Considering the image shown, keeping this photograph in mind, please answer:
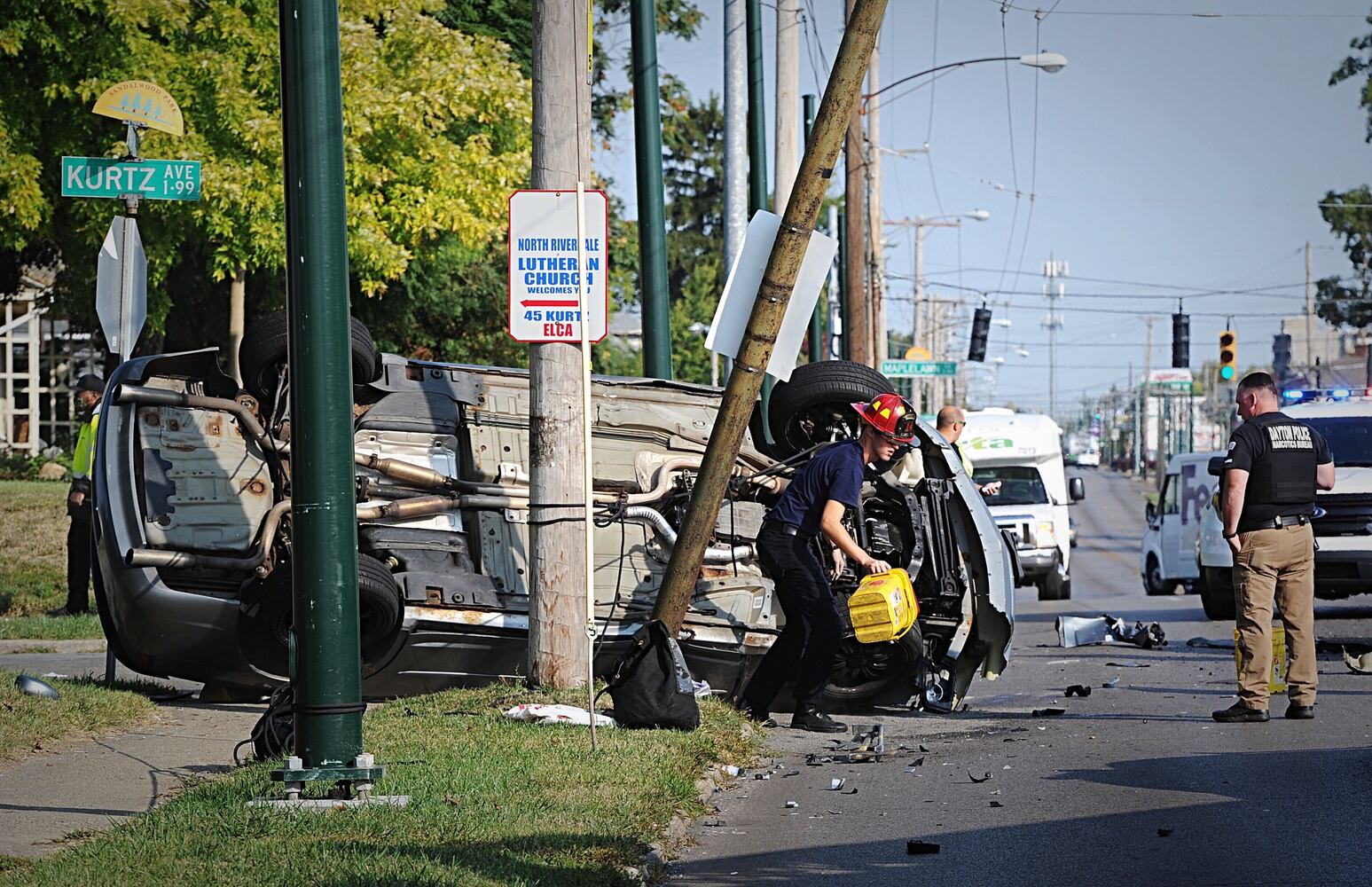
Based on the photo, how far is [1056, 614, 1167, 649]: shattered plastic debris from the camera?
14.8 m

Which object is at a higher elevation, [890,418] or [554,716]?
[890,418]

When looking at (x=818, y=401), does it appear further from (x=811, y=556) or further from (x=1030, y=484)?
(x=1030, y=484)

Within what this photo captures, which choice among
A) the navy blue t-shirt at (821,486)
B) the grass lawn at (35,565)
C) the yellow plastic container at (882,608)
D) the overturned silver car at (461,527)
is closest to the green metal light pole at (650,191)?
the overturned silver car at (461,527)

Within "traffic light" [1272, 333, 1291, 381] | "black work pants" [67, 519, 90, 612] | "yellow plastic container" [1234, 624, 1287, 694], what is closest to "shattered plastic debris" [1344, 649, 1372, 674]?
"yellow plastic container" [1234, 624, 1287, 694]

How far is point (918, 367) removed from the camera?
115ft

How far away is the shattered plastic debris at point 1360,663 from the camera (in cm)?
1209

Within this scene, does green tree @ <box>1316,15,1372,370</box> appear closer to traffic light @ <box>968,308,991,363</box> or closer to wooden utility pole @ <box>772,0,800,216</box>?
traffic light @ <box>968,308,991,363</box>

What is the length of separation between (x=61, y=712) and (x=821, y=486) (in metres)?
4.29

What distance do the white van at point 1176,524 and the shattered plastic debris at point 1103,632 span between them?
287 inches

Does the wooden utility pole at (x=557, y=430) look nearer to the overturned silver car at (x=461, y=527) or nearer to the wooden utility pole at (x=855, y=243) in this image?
the overturned silver car at (x=461, y=527)

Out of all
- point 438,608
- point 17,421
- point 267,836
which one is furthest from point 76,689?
point 17,421

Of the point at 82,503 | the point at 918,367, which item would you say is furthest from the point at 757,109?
the point at 918,367

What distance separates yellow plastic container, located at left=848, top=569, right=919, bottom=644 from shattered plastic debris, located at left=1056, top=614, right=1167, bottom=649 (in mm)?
5600

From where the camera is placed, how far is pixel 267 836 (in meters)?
5.88
